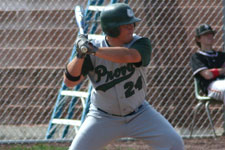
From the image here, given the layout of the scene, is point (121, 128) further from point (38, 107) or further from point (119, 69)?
point (38, 107)

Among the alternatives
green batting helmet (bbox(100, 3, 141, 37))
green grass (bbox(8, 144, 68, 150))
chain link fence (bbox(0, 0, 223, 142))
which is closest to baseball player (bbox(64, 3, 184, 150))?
green batting helmet (bbox(100, 3, 141, 37))

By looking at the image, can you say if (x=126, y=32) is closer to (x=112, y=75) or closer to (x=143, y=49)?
(x=143, y=49)

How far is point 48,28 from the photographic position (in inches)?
298

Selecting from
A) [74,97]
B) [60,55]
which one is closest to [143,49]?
[74,97]

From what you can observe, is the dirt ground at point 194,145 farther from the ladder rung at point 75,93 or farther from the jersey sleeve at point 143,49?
the jersey sleeve at point 143,49

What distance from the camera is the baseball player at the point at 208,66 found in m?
6.47

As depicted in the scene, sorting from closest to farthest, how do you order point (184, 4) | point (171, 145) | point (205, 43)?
point (171, 145) → point (205, 43) → point (184, 4)

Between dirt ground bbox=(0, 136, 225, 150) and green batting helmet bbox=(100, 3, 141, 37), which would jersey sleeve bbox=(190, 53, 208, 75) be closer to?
dirt ground bbox=(0, 136, 225, 150)

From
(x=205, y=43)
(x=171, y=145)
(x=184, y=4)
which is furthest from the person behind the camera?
(x=184, y=4)

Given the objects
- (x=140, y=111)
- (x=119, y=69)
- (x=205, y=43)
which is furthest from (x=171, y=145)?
(x=205, y=43)

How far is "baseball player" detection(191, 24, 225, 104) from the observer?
647 centimetres

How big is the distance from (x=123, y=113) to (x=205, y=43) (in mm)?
3300

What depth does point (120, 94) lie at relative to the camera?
3.81 m

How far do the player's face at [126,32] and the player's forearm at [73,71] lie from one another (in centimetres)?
46
